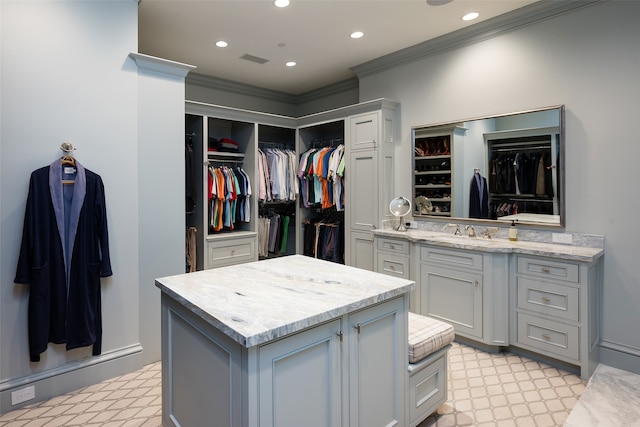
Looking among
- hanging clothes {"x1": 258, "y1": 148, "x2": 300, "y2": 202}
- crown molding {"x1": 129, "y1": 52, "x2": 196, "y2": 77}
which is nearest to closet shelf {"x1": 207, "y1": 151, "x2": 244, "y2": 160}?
hanging clothes {"x1": 258, "y1": 148, "x2": 300, "y2": 202}

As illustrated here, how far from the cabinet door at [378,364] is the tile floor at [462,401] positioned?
1.79 ft

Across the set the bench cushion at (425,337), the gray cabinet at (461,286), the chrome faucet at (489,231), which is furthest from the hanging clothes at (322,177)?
the bench cushion at (425,337)

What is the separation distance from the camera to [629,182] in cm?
261

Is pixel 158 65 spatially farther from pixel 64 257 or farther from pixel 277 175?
pixel 277 175

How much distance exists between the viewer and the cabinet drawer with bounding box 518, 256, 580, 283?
254cm

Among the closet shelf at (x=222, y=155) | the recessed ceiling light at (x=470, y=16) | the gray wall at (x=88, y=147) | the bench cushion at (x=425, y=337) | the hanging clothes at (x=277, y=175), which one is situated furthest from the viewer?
the hanging clothes at (x=277, y=175)

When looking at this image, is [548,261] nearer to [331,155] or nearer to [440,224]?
[440,224]

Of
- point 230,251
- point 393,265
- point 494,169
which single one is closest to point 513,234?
point 494,169

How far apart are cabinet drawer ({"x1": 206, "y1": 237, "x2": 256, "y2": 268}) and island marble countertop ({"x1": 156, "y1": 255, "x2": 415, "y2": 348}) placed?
206cm

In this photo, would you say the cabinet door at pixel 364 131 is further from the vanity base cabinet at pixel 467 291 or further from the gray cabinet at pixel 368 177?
the vanity base cabinet at pixel 467 291

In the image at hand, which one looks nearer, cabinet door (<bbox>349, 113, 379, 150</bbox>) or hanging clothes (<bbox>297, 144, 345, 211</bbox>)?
cabinet door (<bbox>349, 113, 379, 150</bbox>)

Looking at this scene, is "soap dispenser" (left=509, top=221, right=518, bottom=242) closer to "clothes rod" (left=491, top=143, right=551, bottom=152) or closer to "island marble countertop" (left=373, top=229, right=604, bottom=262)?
"island marble countertop" (left=373, top=229, right=604, bottom=262)

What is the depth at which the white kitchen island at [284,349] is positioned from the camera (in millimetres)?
1255

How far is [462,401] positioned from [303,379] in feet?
4.85
